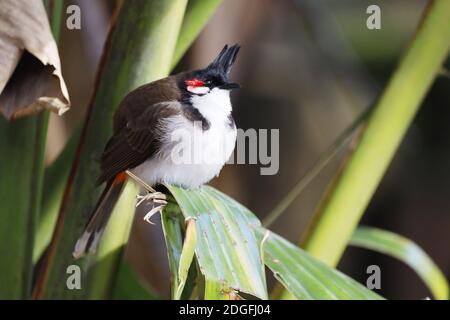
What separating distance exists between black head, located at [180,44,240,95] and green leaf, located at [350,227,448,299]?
1.44 feet

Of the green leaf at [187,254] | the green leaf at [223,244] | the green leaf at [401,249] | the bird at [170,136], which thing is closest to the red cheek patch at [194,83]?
the bird at [170,136]

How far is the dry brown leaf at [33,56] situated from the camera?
91 centimetres

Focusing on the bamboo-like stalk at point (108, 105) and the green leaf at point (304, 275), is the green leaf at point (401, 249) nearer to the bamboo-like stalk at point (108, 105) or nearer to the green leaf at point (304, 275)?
the green leaf at point (304, 275)

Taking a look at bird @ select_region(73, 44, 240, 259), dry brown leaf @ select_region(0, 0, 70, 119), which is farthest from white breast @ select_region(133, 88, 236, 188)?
dry brown leaf @ select_region(0, 0, 70, 119)

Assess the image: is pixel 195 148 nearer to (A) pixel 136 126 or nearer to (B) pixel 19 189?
(A) pixel 136 126

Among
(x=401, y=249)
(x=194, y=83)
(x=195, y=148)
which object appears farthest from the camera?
(x=401, y=249)

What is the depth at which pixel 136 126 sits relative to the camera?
1111 mm

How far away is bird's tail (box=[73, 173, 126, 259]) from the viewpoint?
3.54 feet

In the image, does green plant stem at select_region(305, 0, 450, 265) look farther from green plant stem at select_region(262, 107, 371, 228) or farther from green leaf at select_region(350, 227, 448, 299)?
green leaf at select_region(350, 227, 448, 299)

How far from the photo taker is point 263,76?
318cm

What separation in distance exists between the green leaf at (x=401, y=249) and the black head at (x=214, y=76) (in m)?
0.44

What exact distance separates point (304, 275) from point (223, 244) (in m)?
0.14

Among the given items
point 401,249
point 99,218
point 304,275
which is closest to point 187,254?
point 304,275
